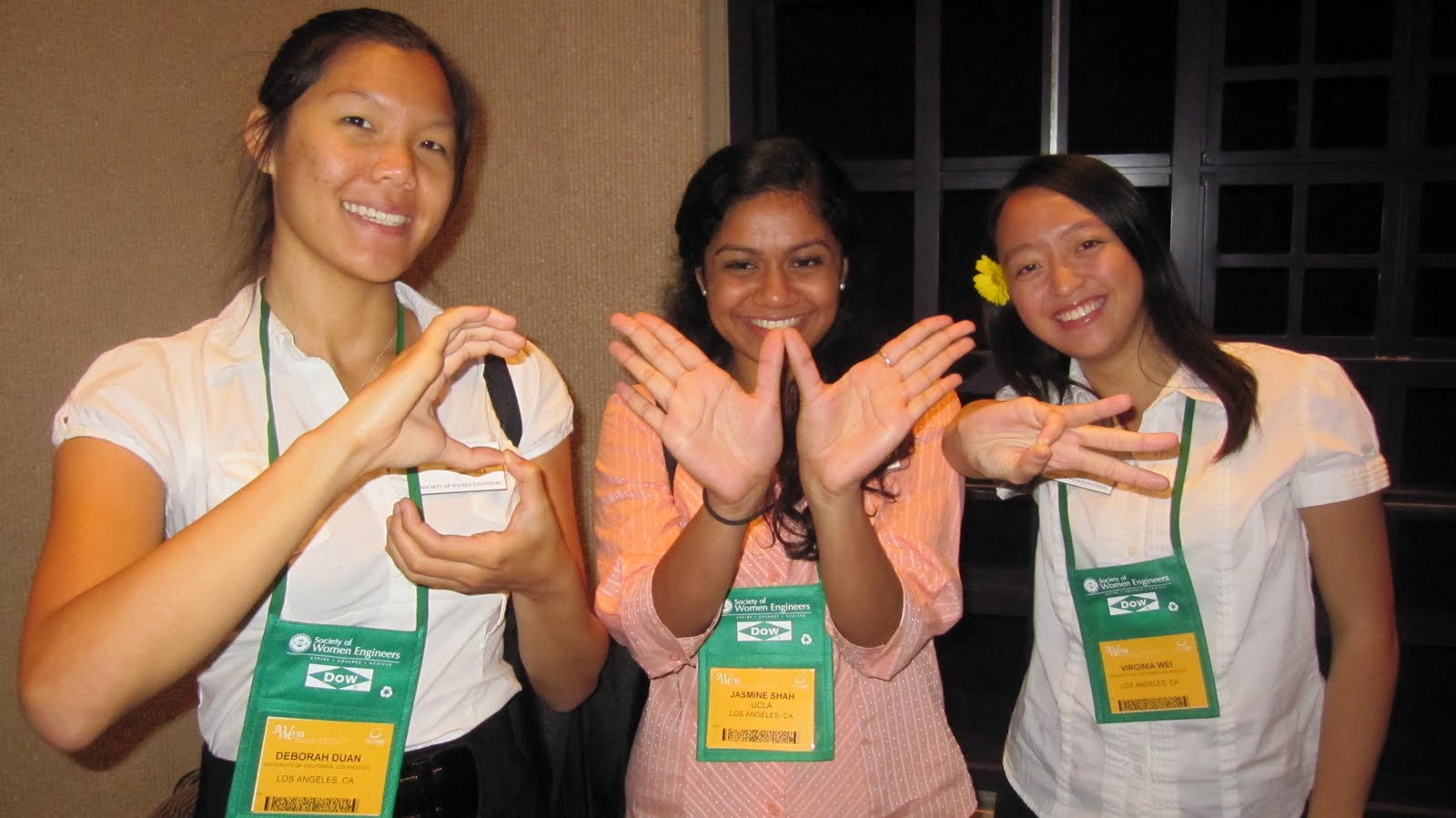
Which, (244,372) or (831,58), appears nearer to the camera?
(244,372)

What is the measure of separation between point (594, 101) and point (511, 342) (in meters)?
1.50

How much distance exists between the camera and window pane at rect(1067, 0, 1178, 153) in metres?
8.95

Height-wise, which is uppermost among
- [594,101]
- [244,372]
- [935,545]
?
[594,101]

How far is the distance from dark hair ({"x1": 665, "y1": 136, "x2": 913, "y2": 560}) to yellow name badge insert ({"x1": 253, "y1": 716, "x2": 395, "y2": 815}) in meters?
0.72

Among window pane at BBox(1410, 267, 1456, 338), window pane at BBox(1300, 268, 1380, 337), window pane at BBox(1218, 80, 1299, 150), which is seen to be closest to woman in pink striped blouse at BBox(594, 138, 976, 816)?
window pane at BBox(1218, 80, 1299, 150)

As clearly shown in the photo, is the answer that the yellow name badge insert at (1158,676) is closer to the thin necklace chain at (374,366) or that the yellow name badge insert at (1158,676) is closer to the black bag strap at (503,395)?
the black bag strap at (503,395)

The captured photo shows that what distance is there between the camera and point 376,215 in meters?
1.32

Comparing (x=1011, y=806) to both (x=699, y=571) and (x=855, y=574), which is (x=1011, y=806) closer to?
(x=855, y=574)

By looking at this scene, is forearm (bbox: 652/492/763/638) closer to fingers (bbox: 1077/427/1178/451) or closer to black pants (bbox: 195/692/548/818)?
black pants (bbox: 195/692/548/818)

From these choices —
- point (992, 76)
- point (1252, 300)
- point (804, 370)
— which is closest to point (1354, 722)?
point (804, 370)

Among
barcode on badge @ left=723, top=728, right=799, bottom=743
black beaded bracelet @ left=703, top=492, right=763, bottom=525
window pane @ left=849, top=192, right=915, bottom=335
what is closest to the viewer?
black beaded bracelet @ left=703, top=492, right=763, bottom=525

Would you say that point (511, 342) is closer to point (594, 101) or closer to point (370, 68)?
point (370, 68)

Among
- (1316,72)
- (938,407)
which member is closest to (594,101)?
(938,407)

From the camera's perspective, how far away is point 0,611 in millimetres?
2158
